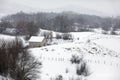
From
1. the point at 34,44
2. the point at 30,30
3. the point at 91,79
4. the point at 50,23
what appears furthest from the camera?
the point at 50,23

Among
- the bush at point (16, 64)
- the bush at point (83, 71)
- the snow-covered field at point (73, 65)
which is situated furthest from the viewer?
the bush at point (83, 71)

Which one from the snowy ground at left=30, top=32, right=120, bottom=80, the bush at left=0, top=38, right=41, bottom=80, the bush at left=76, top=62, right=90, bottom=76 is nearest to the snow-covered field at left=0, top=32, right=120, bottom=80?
the snowy ground at left=30, top=32, right=120, bottom=80

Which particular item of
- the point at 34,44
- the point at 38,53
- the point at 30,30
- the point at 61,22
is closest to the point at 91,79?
the point at 38,53

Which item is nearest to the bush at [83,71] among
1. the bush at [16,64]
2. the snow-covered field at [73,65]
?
the snow-covered field at [73,65]

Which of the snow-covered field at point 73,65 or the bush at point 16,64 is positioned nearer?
the bush at point 16,64

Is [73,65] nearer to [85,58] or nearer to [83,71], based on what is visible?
[83,71]

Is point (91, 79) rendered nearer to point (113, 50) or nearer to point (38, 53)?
point (38, 53)

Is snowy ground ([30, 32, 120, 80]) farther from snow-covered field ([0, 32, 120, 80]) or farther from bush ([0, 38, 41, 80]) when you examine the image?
bush ([0, 38, 41, 80])

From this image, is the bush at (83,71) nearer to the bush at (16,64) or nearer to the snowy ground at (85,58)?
the snowy ground at (85,58)

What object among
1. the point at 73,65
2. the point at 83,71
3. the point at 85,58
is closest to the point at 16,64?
the point at 83,71
